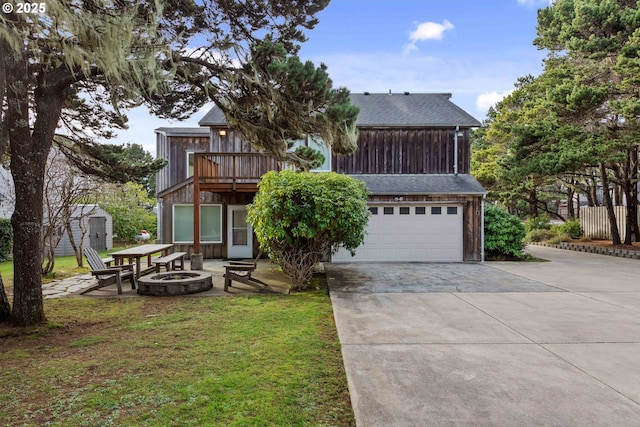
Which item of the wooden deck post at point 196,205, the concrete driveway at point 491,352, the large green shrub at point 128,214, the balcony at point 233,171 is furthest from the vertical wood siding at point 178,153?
the concrete driveway at point 491,352

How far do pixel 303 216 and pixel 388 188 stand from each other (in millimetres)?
5496

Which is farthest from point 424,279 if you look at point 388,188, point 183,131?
point 183,131

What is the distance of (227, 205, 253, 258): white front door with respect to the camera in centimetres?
1255

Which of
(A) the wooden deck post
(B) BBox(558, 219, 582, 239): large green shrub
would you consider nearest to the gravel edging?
(B) BBox(558, 219, 582, 239): large green shrub

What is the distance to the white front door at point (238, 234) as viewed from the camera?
494 inches

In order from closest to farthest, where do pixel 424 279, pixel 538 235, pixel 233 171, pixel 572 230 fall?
pixel 424 279 → pixel 233 171 → pixel 572 230 → pixel 538 235

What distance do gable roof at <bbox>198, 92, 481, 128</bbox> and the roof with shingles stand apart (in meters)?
1.90

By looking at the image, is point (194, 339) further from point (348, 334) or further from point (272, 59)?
point (272, 59)

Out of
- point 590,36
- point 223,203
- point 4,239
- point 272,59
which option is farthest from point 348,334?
point 590,36

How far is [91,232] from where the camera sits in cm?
1448

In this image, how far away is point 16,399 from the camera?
285 centimetres

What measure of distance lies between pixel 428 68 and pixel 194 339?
1507 cm

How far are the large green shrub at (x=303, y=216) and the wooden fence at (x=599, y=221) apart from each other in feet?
51.2

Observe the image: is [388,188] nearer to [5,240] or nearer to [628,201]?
[628,201]
